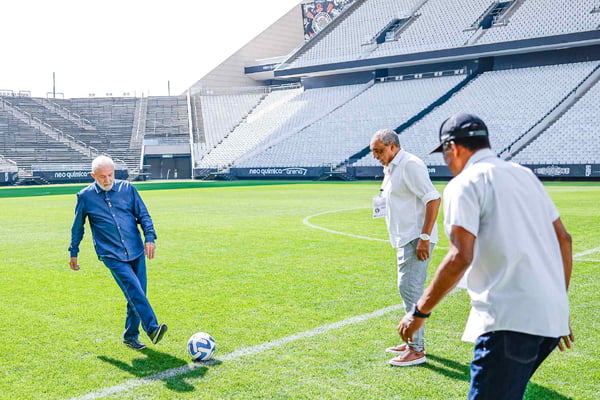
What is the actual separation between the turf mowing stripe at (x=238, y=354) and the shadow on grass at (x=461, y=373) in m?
1.34

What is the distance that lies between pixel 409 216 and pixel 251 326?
231cm

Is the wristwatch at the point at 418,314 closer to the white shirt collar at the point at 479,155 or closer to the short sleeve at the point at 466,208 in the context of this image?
the short sleeve at the point at 466,208

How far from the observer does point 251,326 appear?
685 cm

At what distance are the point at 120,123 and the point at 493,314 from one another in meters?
67.3

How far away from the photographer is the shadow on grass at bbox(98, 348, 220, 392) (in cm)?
516

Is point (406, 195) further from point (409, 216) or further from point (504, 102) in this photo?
point (504, 102)

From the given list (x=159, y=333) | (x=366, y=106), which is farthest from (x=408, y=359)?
(x=366, y=106)

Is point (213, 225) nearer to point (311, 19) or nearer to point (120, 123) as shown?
point (120, 123)

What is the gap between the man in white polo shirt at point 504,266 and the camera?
2846mm

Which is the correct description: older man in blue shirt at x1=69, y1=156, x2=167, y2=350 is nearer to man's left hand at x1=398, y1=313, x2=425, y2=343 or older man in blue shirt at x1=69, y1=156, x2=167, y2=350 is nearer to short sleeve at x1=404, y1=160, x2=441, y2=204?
short sleeve at x1=404, y1=160, x2=441, y2=204

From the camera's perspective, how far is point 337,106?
59.0 meters

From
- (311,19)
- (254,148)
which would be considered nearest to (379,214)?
(254,148)

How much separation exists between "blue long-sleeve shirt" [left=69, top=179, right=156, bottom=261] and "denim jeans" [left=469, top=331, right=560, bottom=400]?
390 centimetres

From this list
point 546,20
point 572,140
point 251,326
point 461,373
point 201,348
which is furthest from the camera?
point 546,20
